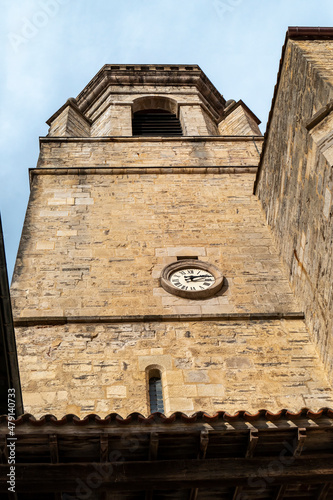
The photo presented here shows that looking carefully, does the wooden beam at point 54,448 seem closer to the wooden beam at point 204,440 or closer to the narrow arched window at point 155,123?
the wooden beam at point 204,440

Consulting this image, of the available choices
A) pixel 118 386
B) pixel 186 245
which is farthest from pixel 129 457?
pixel 186 245

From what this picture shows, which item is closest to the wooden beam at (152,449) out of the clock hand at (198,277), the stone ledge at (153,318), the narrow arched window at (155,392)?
the narrow arched window at (155,392)

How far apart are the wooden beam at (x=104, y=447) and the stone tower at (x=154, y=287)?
191cm

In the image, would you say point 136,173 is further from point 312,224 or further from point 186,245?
point 312,224

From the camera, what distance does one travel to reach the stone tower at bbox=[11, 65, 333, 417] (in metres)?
7.61

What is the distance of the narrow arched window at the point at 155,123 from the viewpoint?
16.0m

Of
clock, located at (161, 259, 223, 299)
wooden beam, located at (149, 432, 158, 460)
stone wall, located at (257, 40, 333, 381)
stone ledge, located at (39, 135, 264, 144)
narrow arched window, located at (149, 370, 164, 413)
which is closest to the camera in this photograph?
wooden beam, located at (149, 432, 158, 460)

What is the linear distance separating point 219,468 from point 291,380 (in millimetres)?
2676

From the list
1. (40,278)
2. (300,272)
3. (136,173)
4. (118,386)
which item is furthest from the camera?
(136,173)

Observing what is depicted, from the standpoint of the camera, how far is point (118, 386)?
24.8ft

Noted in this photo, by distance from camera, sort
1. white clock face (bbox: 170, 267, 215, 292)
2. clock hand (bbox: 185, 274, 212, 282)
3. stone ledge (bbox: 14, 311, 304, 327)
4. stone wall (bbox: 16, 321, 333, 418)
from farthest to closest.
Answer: clock hand (bbox: 185, 274, 212, 282) → white clock face (bbox: 170, 267, 215, 292) → stone ledge (bbox: 14, 311, 304, 327) → stone wall (bbox: 16, 321, 333, 418)

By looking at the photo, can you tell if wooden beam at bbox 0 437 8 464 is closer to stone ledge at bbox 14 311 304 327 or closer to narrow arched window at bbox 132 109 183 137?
stone ledge at bbox 14 311 304 327

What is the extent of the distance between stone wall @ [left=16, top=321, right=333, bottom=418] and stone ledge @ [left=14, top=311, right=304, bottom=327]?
8cm

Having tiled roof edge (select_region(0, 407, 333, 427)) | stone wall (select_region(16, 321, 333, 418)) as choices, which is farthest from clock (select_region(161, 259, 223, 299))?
tiled roof edge (select_region(0, 407, 333, 427))
